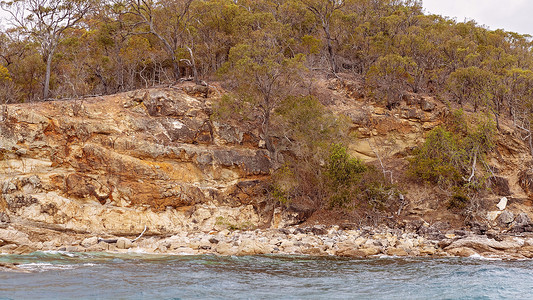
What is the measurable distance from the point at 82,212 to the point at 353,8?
2883 cm

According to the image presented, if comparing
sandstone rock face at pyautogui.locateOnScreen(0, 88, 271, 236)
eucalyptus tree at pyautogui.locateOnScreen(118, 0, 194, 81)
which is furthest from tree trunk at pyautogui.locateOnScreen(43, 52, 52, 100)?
eucalyptus tree at pyautogui.locateOnScreen(118, 0, 194, 81)

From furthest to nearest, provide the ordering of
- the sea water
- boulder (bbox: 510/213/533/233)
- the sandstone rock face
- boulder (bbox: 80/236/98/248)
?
boulder (bbox: 510/213/533/233), the sandstone rock face, boulder (bbox: 80/236/98/248), the sea water

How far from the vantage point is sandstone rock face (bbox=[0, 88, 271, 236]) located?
2136cm

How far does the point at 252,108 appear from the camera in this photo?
1073 inches

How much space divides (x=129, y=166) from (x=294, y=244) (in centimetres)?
988

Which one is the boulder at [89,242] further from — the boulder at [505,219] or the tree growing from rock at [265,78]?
the boulder at [505,219]

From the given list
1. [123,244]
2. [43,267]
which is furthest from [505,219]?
[43,267]

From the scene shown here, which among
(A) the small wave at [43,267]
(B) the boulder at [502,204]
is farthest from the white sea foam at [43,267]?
(B) the boulder at [502,204]

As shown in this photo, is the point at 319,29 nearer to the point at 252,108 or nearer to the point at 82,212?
the point at 252,108

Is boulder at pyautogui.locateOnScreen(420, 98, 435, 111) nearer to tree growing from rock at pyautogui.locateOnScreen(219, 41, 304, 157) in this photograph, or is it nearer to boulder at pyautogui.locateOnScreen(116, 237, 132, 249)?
tree growing from rock at pyautogui.locateOnScreen(219, 41, 304, 157)

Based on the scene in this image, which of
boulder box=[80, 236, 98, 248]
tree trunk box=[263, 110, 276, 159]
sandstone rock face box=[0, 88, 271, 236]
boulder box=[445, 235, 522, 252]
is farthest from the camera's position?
tree trunk box=[263, 110, 276, 159]

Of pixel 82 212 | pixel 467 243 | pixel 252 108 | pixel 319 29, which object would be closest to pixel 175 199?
pixel 82 212

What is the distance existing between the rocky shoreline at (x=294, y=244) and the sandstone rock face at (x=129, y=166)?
4.52 feet

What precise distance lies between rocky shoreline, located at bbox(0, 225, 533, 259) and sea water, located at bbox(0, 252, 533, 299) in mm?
1278
